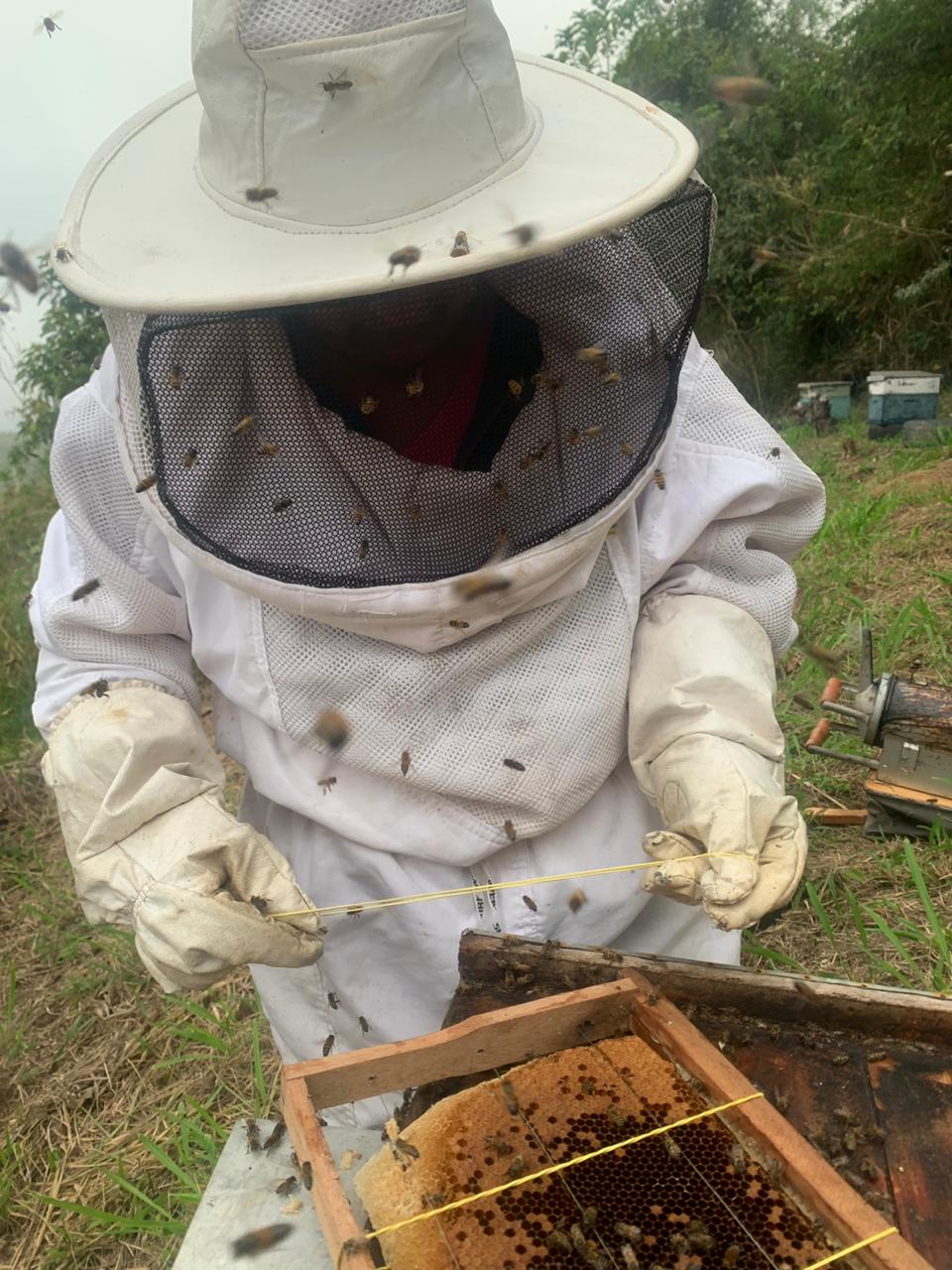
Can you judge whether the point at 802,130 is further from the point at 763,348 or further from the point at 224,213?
the point at 224,213

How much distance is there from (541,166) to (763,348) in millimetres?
12764

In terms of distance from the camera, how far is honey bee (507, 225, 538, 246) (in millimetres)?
1300

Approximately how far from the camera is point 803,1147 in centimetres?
125

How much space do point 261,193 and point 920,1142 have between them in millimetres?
1600

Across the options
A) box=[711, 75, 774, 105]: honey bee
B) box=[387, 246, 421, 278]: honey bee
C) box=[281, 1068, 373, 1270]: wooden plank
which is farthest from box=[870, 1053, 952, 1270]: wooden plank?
box=[711, 75, 774, 105]: honey bee

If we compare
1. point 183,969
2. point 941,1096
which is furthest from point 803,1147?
point 183,969

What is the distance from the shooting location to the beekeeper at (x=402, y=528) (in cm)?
141

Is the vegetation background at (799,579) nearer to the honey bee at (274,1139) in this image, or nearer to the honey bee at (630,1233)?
the honey bee at (274,1139)

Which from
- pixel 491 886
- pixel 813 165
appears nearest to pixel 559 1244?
pixel 491 886

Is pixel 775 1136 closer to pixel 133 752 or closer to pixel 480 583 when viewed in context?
pixel 480 583

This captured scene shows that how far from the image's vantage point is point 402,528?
5.61ft

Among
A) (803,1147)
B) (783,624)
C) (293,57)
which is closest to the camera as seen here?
(803,1147)

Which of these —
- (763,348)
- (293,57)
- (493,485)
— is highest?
(293,57)

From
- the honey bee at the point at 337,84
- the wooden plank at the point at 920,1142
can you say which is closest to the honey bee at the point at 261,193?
the honey bee at the point at 337,84
